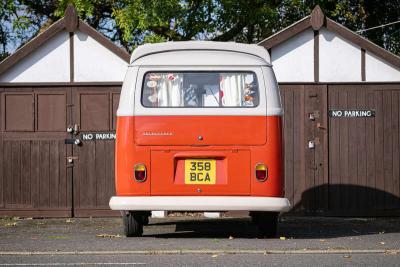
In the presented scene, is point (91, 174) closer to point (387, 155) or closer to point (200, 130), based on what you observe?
point (387, 155)

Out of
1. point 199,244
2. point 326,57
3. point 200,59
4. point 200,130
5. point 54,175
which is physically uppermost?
point 326,57

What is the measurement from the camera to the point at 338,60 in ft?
55.6

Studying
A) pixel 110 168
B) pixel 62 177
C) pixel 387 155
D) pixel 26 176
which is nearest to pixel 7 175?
pixel 26 176

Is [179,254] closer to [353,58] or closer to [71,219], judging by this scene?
[71,219]

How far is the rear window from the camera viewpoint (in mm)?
11359

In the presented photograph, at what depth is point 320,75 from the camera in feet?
55.4

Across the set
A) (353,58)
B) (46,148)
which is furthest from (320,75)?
(46,148)

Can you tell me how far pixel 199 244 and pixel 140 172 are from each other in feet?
3.90

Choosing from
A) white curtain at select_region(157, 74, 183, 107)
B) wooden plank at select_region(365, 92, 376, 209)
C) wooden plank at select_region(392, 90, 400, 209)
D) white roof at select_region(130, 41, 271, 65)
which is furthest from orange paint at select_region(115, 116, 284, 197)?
wooden plank at select_region(392, 90, 400, 209)

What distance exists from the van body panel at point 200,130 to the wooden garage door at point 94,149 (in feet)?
17.9

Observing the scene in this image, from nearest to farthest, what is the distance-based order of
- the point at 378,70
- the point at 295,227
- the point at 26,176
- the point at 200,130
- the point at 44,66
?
the point at 200,130 → the point at 295,227 → the point at 26,176 → the point at 44,66 → the point at 378,70

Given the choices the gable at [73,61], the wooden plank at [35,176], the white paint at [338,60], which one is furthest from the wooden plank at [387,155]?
the wooden plank at [35,176]

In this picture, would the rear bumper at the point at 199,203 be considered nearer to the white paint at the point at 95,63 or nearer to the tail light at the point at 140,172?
the tail light at the point at 140,172

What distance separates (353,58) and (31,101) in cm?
590
